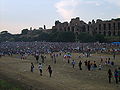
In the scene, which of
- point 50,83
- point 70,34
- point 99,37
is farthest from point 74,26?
point 50,83

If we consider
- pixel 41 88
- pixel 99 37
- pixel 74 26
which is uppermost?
pixel 74 26

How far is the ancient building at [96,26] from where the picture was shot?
318ft

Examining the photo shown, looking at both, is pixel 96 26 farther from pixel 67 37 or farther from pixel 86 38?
pixel 67 37

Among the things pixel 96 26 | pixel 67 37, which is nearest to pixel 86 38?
pixel 67 37

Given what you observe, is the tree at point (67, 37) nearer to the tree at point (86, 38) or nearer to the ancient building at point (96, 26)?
the tree at point (86, 38)

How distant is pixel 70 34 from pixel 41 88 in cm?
8020

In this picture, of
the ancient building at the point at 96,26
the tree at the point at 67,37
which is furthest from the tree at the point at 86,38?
the ancient building at the point at 96,26

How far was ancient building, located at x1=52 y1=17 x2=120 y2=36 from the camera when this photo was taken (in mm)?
96806

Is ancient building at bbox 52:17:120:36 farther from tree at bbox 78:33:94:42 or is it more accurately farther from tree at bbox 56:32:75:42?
tree at bbox 56:32:75:42

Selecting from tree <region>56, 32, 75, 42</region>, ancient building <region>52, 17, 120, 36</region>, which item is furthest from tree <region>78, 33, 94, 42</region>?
ancient building <region>52, 17, 120, 36</region>

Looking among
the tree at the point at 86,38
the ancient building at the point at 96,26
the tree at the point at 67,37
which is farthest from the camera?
the ancient building at the point at 96,26

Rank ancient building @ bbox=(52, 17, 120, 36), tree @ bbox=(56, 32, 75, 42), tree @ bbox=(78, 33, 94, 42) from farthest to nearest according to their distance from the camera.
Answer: ancient building @ bbox=(52, 17, 120, 36) → tree @ bbox=(56, 32, 75, 42) → tree @ bbox=(78, 33, 94, 42)

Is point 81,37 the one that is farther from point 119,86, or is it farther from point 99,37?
point 119,86

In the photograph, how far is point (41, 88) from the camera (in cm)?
1470
